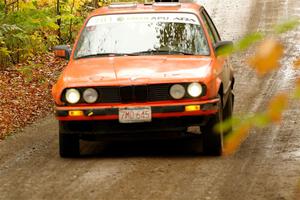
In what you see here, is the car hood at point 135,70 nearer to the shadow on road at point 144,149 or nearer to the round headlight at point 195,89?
the round headlight at point 195,89

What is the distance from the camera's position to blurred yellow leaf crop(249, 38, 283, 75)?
57.4 inches

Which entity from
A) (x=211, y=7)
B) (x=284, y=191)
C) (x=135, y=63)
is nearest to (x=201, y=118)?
(x=135, y=63)

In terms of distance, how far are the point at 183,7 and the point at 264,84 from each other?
4947mm

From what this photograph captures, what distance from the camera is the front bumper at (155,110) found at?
6910mm

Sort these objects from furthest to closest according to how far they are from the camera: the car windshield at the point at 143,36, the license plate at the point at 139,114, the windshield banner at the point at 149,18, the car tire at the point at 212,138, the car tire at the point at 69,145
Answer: the windshield banner at the point at 149,18, the car windshield at the point at 143,36, the car tire at the point at 69,145, the car tire at the point at 212,138, the license plate at the point at 139,114

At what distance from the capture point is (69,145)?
7516 mm

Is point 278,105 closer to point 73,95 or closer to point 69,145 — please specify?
point 73,95

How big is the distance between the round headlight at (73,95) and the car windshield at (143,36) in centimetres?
100

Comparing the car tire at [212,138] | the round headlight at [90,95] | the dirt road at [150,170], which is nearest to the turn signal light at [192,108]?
the car tire at [212,138]

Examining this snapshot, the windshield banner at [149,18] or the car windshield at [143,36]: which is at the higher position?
the windshield banner at [149,18]

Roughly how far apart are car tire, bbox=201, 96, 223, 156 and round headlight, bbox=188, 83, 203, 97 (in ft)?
1.09

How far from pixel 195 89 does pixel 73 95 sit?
124cm

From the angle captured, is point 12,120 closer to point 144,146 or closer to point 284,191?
point 144,146

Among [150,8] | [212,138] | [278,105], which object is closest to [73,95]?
[212,138]
